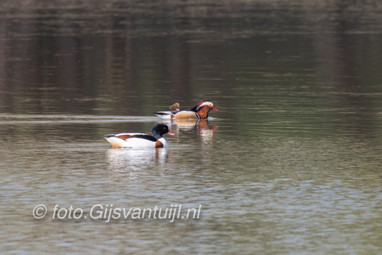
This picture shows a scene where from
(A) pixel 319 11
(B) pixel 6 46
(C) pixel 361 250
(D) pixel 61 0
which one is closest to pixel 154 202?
(C) pixel 361 250

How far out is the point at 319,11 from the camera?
9581 cm

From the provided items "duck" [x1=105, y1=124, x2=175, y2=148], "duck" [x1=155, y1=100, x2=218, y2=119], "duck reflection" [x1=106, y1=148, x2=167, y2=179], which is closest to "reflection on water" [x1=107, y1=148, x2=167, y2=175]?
"duck reflection" [x1=106, y1=148, x2=167, y2=179]

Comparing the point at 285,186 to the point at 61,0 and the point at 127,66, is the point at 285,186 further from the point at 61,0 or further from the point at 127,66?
the point at 61,0

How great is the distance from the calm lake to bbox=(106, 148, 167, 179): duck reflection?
4 cm

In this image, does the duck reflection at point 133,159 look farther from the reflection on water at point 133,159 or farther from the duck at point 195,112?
the duck at point 195,112

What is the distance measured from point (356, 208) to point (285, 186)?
1.98 metres

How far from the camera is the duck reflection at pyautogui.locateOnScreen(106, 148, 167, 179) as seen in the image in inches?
779

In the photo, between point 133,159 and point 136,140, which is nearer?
point 133,159

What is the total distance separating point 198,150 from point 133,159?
6.02 feet

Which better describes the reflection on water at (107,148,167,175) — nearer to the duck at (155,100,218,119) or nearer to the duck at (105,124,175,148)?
the duck at (105,124,175,148)

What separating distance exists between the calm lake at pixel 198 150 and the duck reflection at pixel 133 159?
41 millimetres

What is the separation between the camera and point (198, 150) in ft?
73.6

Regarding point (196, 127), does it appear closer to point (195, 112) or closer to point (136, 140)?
point (195, 112)

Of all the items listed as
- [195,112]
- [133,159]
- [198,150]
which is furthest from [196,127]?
[133,159]
